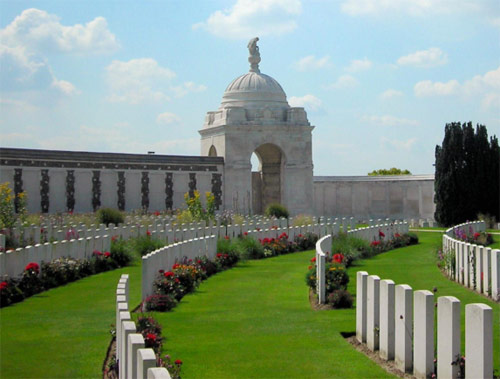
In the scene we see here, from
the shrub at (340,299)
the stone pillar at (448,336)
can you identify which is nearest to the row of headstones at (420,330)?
the stone pillar at (448,336)

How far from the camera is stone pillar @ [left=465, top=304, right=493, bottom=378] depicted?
19.1ft

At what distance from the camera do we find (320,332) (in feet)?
30.7

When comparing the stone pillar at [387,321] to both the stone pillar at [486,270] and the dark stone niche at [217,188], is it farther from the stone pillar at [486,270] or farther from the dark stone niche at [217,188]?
the dark stone niche at [217,188]

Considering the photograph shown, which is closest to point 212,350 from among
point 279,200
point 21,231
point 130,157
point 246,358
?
point 246,358

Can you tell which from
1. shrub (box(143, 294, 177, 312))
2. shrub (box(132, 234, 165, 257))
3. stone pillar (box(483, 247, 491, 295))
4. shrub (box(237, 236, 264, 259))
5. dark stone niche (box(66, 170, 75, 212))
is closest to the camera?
shrub (box(143, 294, 177, 312))

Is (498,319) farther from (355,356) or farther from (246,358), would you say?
(246,358)

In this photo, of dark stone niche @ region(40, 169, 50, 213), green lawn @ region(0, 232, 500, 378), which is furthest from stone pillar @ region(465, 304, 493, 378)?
dark stone niche @ region(40, 169, 50, 213)

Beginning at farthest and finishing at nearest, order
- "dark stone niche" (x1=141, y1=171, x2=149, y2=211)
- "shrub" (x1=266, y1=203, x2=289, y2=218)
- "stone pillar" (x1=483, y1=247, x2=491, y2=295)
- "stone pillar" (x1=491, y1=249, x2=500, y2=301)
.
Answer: "dark stone niche" (x1=141, y1=171, x2=149, y2=211), "shrub" (x1=266, y1=203, x2=289, y2=218), "stone pillar" (x1=483, y1=247, x2=491, y2=295), "stone pillar" (x1=491, y1=249, x2=500, y2=301)

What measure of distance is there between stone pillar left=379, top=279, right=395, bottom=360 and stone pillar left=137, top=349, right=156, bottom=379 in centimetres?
352

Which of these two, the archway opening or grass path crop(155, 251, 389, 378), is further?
the archway opening

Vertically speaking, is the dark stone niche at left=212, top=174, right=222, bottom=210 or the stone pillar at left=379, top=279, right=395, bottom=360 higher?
the dark stone niche at left=212, top=174, right=222, bottom=210

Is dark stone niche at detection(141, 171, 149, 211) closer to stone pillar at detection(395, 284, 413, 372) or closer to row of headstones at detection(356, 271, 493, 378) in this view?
row of headstones at detection(356, 271, 493, 378)

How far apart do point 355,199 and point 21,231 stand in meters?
31.4

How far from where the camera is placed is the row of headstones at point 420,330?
5887mm
